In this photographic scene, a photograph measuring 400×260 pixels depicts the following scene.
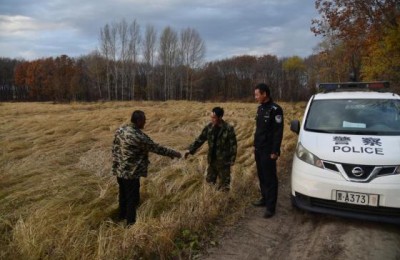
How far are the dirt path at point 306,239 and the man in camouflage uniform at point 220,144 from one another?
2.65 feet

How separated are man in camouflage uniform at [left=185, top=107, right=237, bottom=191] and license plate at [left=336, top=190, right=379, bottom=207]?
1786mm

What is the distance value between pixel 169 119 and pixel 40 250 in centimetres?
1427

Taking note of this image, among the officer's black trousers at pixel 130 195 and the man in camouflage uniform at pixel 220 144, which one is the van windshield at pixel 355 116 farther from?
the officer's black trousers at pixel 130 195

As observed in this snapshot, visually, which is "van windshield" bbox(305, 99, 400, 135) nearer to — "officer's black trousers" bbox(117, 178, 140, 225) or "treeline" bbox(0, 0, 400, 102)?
"officer's black trousers" bbox(117, 178, 140, 225)

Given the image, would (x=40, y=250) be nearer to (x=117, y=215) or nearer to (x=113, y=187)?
(x=117, y=215)

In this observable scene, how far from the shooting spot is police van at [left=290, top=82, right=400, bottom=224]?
14.9ft

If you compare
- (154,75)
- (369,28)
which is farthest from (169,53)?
(369,28)

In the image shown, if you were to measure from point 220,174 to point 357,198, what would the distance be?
215 cm

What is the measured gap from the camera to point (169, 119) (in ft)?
59.6

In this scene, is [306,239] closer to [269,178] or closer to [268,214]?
[268,214]

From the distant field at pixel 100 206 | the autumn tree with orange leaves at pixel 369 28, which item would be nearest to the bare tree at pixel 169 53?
the autumn tree with orange leaves at pixel 369 28

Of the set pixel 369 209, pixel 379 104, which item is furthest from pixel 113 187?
pixel 379 104

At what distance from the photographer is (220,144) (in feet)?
19.2

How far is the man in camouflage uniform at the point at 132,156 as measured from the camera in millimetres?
4891
